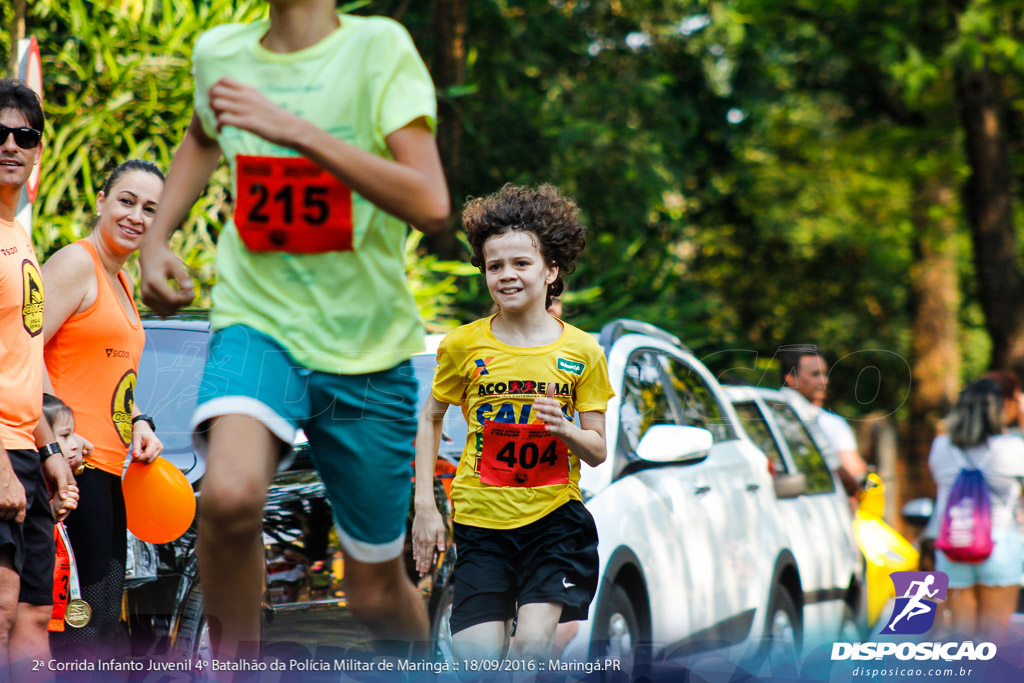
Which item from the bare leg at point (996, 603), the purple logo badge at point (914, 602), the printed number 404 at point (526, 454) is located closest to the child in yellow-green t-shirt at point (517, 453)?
the printed number 404 at point (526, 454)

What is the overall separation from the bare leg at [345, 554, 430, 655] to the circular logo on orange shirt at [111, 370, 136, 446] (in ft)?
3.56

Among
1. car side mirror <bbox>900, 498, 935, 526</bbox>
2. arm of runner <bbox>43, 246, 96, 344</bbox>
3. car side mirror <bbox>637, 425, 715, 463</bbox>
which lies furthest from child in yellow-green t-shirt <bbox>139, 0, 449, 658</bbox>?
car side mirror <bbox>900, 498, 935, 526</bbox>

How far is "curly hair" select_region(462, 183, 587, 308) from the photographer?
3.35 m

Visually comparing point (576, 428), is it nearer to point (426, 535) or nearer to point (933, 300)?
point (426, 535)

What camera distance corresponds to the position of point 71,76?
326 inches

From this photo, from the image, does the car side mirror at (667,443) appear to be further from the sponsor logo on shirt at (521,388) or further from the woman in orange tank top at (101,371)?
the woman in orange tank top at (101,371)

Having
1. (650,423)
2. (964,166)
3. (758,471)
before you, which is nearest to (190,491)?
(650,423)

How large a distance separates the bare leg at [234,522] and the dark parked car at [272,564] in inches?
39.9

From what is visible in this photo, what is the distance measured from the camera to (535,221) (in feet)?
11.0

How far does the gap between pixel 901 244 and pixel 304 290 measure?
19570 mm

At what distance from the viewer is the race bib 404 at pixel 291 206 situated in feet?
9.13

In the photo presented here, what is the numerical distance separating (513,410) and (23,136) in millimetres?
1616

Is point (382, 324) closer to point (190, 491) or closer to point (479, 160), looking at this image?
point (190, 491)

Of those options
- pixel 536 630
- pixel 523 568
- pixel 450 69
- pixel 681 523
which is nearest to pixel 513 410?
pixel 523 568
